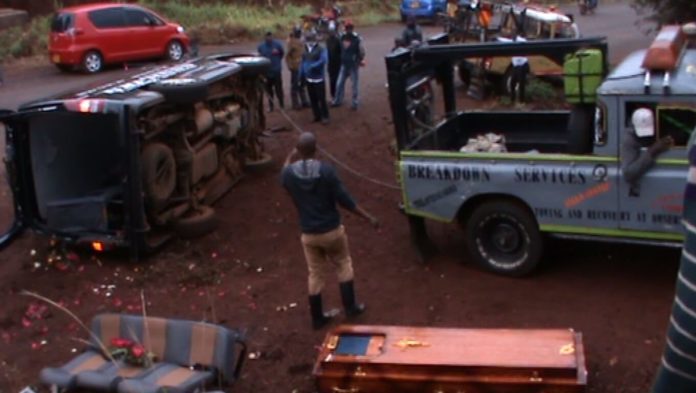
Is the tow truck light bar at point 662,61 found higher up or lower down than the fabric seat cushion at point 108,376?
higher up

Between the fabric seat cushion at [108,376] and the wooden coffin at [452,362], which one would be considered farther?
the fabric seat cushion at [108,376]

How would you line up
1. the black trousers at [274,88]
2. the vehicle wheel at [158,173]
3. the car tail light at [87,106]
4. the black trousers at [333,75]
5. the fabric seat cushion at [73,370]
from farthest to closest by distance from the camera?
the black trousers at [333,75] → the black trousers at [274,88] → the vehicle wheel at [158,173] → the car tail light at [87,106] → the fabric seat cushion at [73,370]

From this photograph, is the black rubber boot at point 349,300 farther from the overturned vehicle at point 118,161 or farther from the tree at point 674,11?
the tree at point 674,11

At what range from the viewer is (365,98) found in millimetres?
18828

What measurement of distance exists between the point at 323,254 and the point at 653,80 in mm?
3042

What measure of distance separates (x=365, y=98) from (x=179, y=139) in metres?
8.12

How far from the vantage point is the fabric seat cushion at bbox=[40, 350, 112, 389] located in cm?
679

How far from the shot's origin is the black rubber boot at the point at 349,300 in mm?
8242

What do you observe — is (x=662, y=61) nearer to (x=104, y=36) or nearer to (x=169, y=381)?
(x=169, y=381)

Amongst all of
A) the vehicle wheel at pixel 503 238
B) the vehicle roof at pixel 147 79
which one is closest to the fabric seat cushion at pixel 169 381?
the vehicle wheel at pixel 503 238

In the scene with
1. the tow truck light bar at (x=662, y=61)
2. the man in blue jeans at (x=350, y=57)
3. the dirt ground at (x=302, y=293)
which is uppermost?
the tow truck light bar at (x=662, y=61)

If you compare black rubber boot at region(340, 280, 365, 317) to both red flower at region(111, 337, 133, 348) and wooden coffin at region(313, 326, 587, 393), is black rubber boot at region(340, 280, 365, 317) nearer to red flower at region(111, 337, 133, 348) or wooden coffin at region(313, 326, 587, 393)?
wooden coffin at region(313, 326, 587, 393)

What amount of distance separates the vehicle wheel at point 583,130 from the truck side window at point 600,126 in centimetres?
30

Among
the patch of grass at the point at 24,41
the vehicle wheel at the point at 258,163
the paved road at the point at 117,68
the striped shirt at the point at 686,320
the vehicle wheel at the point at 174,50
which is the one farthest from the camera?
the patch of grass at the point at 24,41
